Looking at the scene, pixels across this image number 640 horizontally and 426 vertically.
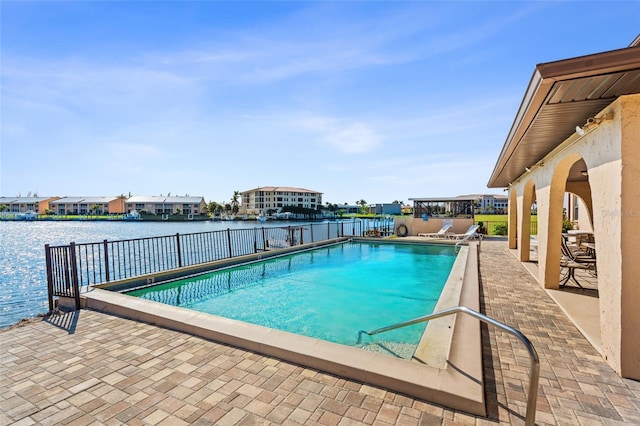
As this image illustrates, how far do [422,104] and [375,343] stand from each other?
8.90m

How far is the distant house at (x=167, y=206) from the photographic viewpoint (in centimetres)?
9069

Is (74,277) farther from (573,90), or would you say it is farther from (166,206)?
(166,206)

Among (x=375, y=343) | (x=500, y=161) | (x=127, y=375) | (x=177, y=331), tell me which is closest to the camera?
(x=127, y=375)

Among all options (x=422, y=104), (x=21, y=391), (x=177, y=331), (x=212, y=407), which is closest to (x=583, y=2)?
(x=422, y=104)

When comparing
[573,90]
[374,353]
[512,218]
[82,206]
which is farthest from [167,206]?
[573,90]

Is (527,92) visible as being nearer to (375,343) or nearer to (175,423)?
(375,343)

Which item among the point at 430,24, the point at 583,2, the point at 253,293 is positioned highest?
the point at 430,24

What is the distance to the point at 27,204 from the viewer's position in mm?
95312

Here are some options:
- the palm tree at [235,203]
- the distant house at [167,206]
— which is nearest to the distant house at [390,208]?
the palm tree at [235,203]

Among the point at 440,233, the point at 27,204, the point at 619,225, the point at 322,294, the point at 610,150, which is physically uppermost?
the point at 27,204

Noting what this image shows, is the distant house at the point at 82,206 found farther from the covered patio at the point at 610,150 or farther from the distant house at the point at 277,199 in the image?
the covered patio at the point at 610,150

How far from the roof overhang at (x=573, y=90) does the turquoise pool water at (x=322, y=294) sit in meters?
3.50

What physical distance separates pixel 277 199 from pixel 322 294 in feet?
258

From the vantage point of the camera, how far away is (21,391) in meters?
2.70
